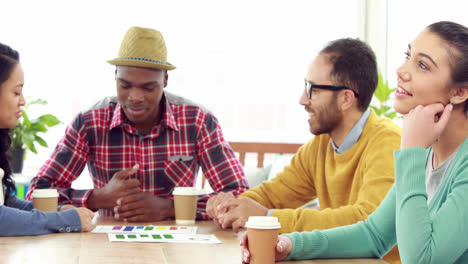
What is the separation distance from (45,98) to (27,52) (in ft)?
1.40

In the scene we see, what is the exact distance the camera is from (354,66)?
2033 mm

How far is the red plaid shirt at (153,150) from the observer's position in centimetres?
229

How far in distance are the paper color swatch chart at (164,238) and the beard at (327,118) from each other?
2.19ft

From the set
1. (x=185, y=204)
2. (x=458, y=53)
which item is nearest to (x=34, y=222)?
(x=185, y=204)

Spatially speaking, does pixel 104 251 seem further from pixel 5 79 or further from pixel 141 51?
pixel 141 51

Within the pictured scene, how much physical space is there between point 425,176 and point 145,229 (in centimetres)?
89

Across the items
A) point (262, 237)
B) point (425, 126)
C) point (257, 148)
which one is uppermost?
point (425, 126)

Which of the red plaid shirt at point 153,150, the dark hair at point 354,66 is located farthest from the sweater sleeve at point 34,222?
the dark hair at point 354,66

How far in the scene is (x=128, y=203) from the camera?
1914mm

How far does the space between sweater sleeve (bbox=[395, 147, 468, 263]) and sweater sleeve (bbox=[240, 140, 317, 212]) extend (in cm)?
92

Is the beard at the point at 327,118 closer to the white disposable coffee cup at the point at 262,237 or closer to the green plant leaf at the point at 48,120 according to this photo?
the white disposable coffee cup at the point at 262,237

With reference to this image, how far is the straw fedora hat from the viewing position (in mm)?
2174

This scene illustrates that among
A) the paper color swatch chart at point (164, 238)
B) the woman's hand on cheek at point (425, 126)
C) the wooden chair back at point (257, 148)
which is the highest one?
the woman's hand on cheek at point (425, 126)

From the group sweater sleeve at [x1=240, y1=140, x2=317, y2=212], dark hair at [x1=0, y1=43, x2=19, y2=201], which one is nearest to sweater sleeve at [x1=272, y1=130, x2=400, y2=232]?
sweater sleeve at [x1=240, y1=140, x2=317, y2=212]
